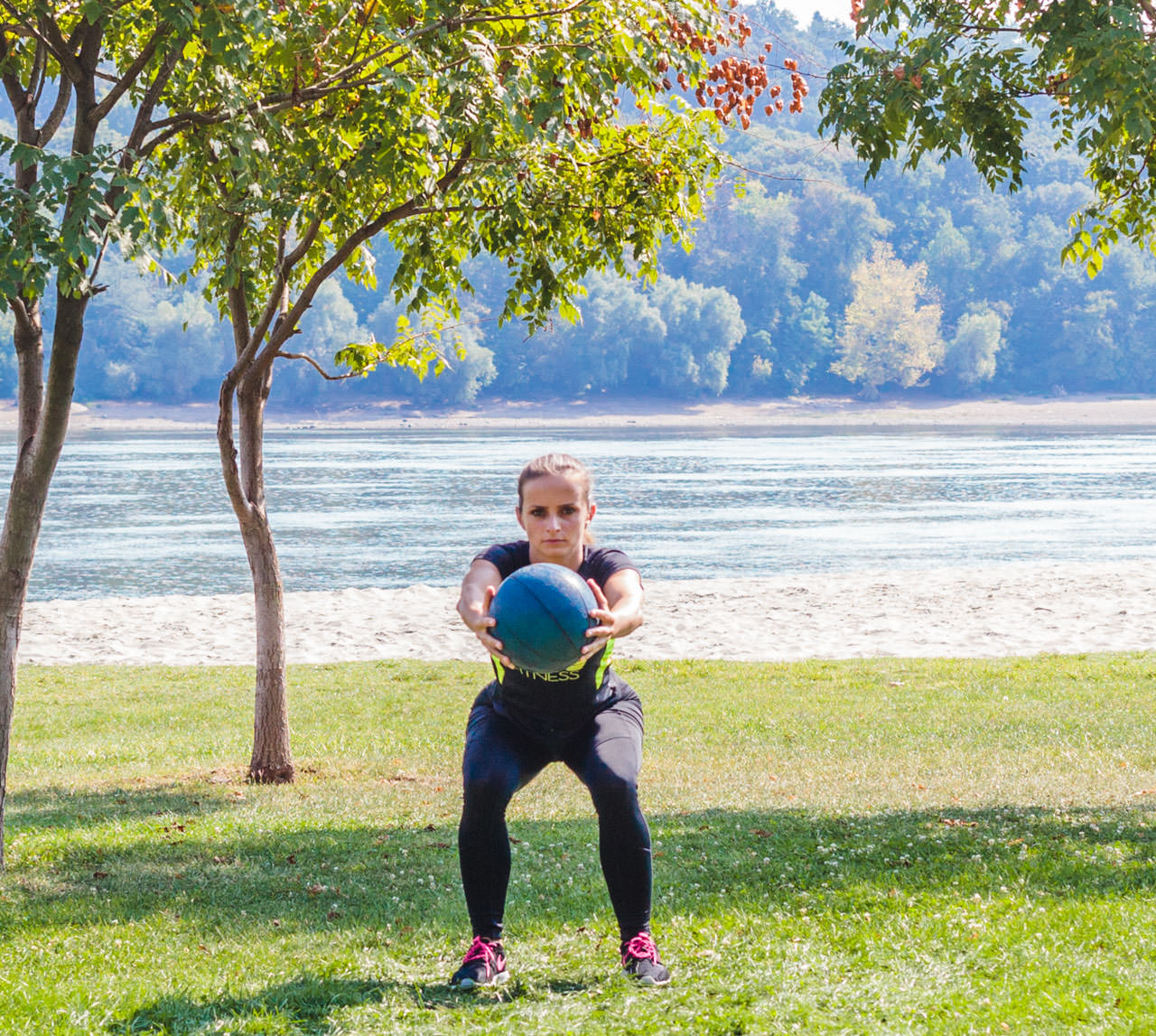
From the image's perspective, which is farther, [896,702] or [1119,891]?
[896,702]

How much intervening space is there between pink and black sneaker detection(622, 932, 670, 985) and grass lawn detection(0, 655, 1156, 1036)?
8 centimetres

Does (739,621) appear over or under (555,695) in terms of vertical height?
under

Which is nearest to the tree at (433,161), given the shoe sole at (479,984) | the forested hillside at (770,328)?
the shoe sole at (479,984)

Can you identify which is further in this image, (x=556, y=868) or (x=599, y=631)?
(x=556, y=868)

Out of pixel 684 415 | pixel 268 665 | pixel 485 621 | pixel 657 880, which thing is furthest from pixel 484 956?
pixel 684 415

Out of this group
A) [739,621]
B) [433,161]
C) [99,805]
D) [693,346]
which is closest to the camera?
[433,161]

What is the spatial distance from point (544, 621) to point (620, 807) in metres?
0.73

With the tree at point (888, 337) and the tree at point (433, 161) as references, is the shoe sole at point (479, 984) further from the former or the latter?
Result: the tree at point (888, 337)

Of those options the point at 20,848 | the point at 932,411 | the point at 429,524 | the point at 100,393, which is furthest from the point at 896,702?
the point at 100,393

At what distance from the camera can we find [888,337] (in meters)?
147

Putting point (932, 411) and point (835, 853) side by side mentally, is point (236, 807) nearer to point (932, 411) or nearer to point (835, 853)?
point (835, 853)

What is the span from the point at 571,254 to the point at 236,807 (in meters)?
4.63

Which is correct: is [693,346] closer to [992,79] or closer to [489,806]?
[992,79]

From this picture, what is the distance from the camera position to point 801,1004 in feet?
16.5
